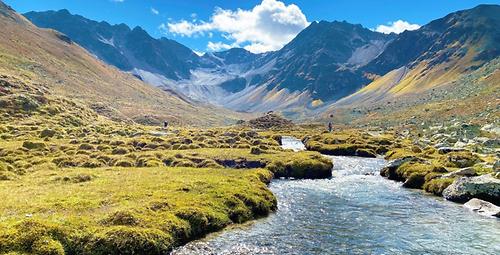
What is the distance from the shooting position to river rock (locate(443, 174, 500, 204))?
4847 cm

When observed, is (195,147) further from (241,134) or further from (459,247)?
(459,247)

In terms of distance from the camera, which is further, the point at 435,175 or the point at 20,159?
the point at 20,159

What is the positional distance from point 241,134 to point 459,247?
105480 mm

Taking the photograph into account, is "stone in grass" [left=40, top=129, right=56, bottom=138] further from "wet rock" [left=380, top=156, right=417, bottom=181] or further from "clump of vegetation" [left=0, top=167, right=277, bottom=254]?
"wet rock" [left=380, top=156, right=417, bottom=181]

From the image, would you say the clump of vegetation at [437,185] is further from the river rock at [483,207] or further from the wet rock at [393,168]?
the wet rock at [393,168]

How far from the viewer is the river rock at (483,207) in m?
43.2

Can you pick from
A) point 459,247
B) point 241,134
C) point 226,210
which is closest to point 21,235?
point 226,210

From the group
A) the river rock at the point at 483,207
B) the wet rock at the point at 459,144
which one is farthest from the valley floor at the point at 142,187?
the river rock at the point at 483,207

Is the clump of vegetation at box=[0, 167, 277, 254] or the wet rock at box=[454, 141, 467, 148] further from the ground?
the wet rock at box=[454, 141, 467, 148]

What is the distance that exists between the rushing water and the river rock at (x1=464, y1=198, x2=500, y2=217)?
1.15 meters

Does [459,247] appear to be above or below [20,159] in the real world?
above

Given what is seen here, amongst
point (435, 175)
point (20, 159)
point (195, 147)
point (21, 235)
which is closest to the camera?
point (21, 235)

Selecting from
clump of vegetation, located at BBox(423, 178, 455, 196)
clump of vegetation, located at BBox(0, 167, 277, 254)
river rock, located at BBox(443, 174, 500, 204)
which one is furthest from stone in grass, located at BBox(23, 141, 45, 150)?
river rock, located at BBox(443, 174, 500, 204)

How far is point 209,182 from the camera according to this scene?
48.5 metres
